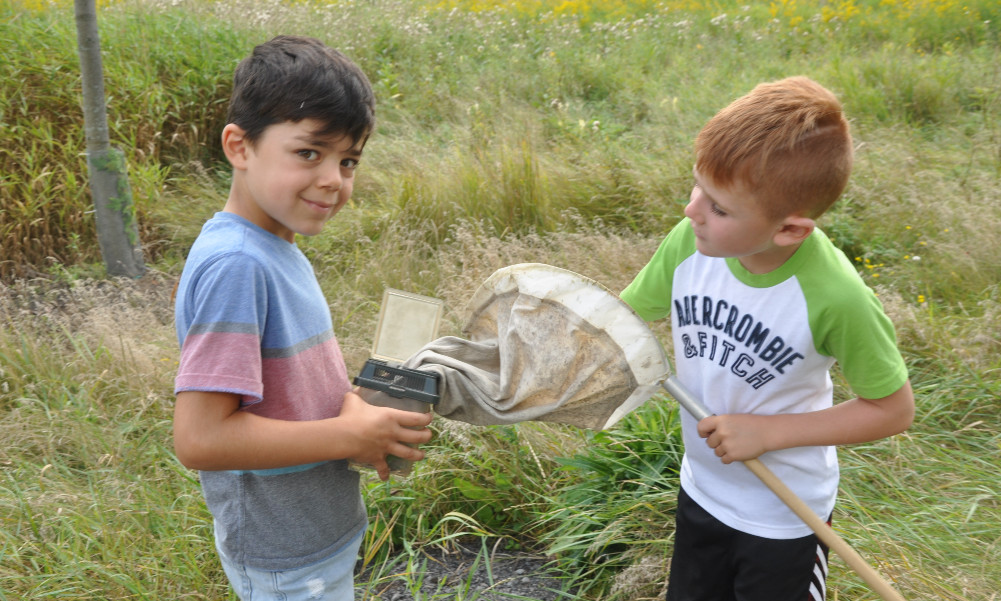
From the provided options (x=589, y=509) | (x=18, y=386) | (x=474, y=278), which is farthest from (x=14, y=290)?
(x=589, y=509)

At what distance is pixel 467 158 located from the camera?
16.4ft

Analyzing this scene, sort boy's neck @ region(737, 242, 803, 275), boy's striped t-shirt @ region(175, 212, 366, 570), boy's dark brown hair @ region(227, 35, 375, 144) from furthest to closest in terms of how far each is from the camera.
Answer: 1. boy's neck @ region(737, 242, 803, 275)
2. boy's dark brown hair @ region(227, 35, 375, 144)
3. boy's striped t-shirt @ region(175, 212, 366, 570)

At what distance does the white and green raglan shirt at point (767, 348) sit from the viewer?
5.01 ft

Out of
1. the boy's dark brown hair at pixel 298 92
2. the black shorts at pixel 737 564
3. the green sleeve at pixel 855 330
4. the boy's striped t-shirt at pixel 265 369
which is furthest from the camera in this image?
the black shorts at pixel 737 564

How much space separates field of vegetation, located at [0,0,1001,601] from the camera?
245cm

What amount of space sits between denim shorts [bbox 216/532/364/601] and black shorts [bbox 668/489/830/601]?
81 cm

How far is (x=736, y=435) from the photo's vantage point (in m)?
1.57

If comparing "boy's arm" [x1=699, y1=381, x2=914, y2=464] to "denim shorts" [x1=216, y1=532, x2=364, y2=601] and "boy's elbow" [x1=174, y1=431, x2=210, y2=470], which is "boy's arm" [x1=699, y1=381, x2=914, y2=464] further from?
"boy's elbow" [x1=174, y1=431, x2=210, y2=470]

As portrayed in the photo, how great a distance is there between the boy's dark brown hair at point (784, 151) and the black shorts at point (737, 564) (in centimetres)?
72

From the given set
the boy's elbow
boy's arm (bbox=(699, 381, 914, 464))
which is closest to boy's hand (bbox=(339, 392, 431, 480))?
the boy's elbow

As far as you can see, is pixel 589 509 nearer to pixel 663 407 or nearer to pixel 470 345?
pixel 663 407

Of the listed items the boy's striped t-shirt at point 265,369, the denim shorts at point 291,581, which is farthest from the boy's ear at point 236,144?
the denim shorts at point 291,581

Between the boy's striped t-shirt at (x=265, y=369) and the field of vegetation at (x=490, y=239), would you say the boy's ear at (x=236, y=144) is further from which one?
the field of vegetation at (x=490, y=239)

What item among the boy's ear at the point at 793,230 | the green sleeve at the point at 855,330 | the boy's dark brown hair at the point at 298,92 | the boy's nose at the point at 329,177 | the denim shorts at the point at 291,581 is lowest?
the denim shorts at the point at 291,581
